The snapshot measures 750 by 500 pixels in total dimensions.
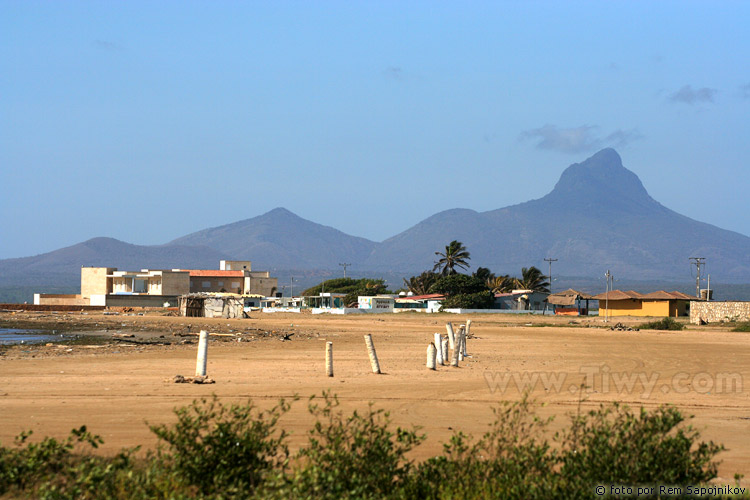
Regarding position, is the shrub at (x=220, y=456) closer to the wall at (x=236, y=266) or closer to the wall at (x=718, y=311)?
the wall at (x=718, y=311)

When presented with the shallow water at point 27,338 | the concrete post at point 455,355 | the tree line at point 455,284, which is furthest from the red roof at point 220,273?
the concrete post at point 455,355

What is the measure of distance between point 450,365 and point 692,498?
14.0 m

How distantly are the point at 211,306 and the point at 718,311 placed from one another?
39.3 m

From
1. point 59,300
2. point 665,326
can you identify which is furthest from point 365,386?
point 59,300

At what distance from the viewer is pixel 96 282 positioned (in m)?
107

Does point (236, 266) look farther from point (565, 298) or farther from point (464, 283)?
point (565, 298)

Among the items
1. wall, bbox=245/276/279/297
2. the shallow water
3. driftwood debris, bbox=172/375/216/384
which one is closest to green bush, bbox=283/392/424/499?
driftwood debris, bbox=172/375/216/384

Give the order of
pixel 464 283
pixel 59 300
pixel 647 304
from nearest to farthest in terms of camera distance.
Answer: pixel 647 304 → pixel 59 300 → pixel 464 283

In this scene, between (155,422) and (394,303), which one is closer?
Answer: (155,422)

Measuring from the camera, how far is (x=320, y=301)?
11281 cm

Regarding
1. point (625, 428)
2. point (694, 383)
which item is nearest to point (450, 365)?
point (694, 383)

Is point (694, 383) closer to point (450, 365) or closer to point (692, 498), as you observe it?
point (450, 365)

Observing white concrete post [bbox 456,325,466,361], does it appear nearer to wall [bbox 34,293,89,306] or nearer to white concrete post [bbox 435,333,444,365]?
white concrete post [bbox 435,333,444,365]

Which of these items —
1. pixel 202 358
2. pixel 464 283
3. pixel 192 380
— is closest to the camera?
pixel 192 380
